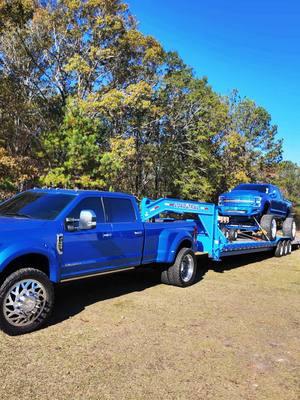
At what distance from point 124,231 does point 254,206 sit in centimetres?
740

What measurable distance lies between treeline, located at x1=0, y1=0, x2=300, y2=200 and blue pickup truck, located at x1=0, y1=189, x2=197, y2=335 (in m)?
10.4

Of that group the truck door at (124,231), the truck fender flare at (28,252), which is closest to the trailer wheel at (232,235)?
the truck door at (124,231)

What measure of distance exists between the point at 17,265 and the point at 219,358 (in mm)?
2704

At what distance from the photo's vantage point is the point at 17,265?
5648mm

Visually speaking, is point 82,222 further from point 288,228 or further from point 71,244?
point 288,228

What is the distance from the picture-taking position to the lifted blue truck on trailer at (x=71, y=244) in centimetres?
546

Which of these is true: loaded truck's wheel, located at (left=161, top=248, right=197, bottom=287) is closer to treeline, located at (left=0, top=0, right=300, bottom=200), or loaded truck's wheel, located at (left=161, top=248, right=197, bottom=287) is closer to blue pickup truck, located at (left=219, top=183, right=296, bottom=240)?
blue pickup truck, located at (left=219, top=183, right=296, bottom=240)

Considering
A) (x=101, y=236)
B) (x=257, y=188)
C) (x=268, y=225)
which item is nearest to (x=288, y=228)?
(x=257, y=188)

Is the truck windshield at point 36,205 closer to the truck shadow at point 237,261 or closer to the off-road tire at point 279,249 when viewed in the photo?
the truck shadow at point 237,261

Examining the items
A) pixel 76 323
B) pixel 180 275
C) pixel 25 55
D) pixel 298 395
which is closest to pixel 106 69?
pixel 25 55

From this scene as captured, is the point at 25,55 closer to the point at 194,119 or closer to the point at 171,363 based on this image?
the point at 194,119

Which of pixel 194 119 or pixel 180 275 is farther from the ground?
pixel 194 119

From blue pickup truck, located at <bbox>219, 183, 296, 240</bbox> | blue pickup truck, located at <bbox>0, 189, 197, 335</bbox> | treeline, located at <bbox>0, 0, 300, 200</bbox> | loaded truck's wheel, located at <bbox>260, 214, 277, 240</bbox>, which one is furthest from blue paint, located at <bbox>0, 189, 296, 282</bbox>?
treeline, located at <bbox>0, 0, 300, 200</bbox>

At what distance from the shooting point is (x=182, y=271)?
905cm
